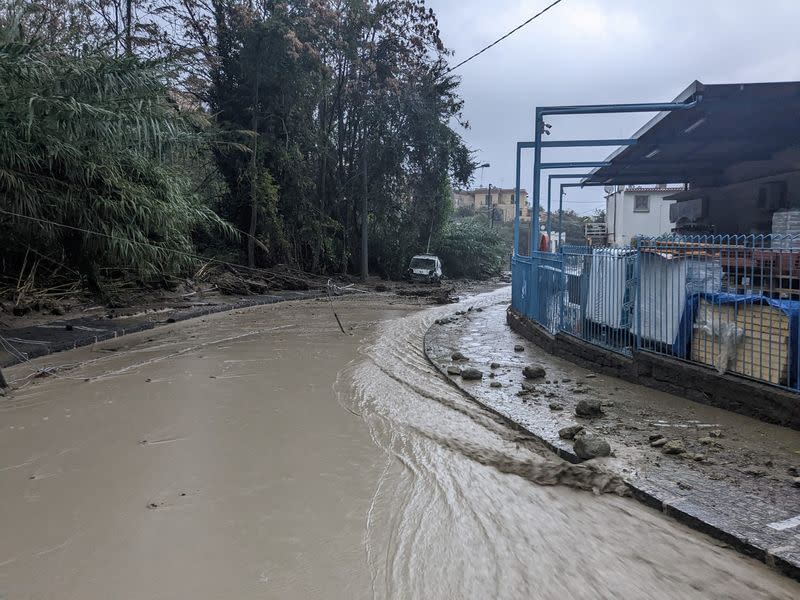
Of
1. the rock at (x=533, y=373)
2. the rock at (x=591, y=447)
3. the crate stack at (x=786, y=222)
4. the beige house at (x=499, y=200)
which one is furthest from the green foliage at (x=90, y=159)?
the beige house at (x=499, y=200)

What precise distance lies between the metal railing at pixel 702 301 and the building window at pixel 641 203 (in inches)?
1234

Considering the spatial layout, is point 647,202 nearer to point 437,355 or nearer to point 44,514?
point 437,355

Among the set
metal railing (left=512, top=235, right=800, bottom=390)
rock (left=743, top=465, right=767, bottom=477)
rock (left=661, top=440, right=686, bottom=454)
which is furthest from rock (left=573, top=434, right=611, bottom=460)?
metal railing (left=512, top=235, right=800, bottom=390)

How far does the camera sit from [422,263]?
29.0 meters

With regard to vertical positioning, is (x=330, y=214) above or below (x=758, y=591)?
above

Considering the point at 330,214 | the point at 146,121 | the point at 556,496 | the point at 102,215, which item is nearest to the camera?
the point at 556,496

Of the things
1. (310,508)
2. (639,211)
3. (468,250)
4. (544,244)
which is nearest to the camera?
(310,508)

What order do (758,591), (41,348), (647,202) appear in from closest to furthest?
(758,591) < (41,348) < (647,202)

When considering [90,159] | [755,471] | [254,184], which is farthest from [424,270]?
[755,471]

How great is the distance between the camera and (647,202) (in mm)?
37219

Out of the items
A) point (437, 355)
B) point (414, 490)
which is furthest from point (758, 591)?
point (437, 355)

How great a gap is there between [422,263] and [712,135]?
17.8 meters

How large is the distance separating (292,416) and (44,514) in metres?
2.55

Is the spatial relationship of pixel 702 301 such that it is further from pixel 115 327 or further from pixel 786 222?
pixel 115 327
